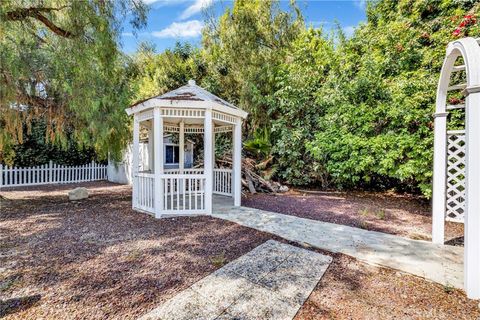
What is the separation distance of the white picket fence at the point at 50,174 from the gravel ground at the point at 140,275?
6.96 metres

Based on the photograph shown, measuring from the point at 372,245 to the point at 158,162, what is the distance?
15.0 ft

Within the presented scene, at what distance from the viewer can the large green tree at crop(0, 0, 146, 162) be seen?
5.01 metres

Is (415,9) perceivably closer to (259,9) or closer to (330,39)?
(330,39)

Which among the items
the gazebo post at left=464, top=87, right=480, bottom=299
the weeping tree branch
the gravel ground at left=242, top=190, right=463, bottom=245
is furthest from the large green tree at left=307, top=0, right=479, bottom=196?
the weeping tree branch

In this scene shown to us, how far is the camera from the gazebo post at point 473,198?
8.56ft

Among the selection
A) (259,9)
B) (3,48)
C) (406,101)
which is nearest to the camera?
(3,48)

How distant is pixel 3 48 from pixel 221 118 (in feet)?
15.7

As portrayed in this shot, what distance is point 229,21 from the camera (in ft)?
33.9

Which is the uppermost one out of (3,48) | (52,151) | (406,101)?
(3,48)

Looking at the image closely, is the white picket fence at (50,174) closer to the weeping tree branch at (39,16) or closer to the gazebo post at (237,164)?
the weeping tree branch at (39,16)

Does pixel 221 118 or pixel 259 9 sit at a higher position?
pixel 259 9

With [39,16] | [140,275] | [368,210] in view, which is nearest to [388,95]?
[368,210]

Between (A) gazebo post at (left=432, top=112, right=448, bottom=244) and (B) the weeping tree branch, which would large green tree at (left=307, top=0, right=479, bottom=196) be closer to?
(A) gazebo post at (left=432, top=112, right=448, bottom=244)

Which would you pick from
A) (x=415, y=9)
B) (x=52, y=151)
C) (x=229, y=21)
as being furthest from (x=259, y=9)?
(x=52, y=151)
